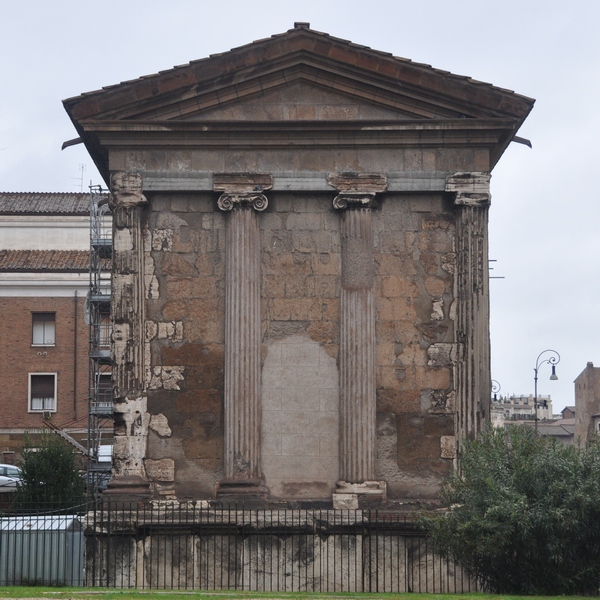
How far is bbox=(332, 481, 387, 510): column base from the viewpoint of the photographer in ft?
66.6

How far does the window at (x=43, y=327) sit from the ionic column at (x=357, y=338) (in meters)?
30.8

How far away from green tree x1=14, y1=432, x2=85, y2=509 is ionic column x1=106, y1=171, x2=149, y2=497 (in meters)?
13.7

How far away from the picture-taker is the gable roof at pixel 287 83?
21.0m

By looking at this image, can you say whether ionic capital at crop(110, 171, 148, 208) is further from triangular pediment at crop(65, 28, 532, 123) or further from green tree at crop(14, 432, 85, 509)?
green tree at crop(14, 432, 85, 509)

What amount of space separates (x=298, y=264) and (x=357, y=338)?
65.2 inches

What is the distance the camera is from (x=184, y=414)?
20.8 metres

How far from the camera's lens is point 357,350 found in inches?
816

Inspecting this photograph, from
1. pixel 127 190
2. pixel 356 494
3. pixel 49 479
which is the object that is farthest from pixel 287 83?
pixel 49 479

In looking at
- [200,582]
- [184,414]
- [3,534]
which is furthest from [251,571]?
[3,534]

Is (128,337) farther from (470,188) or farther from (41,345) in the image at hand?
(41,345)

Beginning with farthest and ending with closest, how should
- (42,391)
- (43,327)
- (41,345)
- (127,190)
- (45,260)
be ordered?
(45,260) < (43,327) < (41,345) < (42,391) < (127,190)

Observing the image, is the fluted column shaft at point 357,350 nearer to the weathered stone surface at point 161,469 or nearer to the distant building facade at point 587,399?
the weathered stone surface at point 161,469

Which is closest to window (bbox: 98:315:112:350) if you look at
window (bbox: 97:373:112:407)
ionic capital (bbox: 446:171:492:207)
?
window (bbox: 97:373:112:407)

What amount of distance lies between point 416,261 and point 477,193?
157 cm
